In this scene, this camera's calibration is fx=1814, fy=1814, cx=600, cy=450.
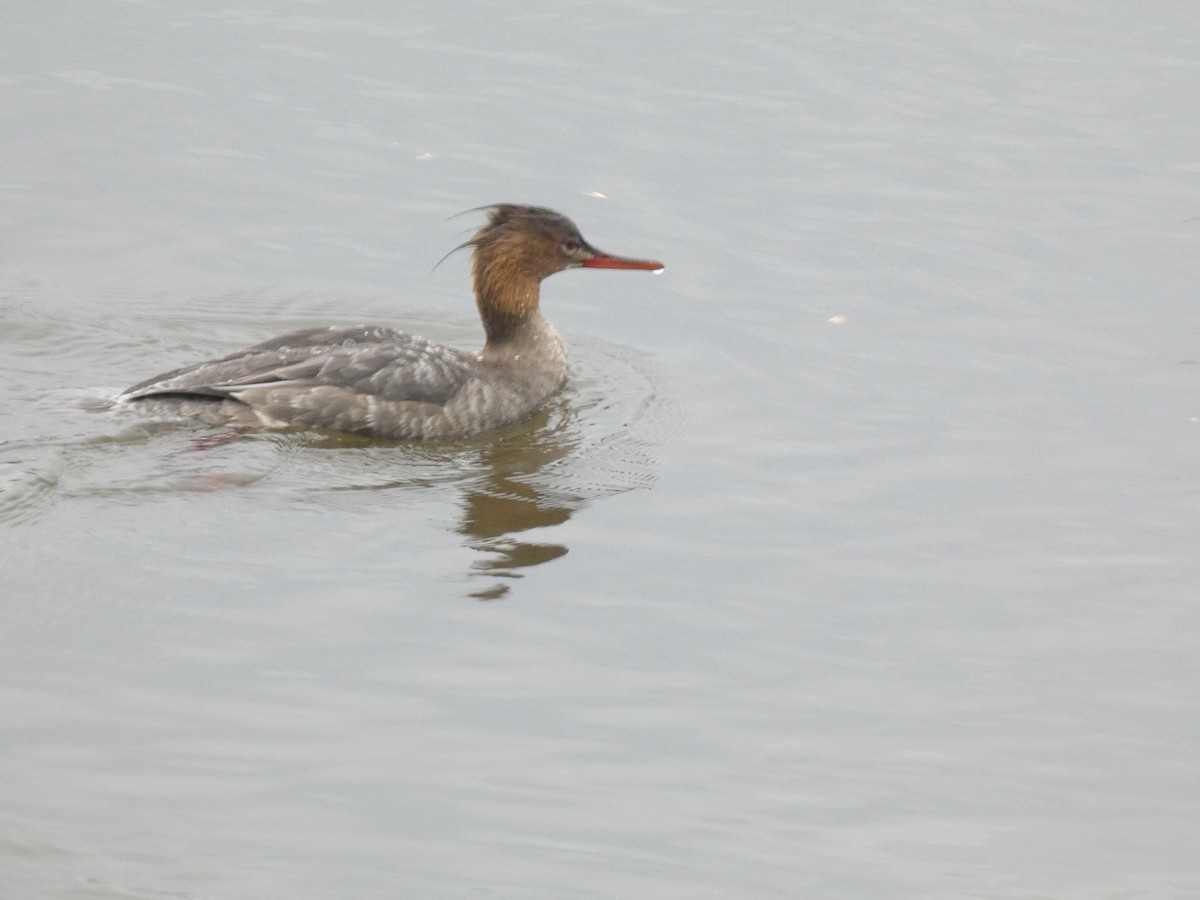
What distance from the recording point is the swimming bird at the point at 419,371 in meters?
9.52

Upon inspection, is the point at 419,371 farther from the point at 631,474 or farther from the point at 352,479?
the point at 631,474

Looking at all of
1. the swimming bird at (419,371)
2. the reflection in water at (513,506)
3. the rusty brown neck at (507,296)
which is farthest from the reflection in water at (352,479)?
the rusty brown neck at (507,296)

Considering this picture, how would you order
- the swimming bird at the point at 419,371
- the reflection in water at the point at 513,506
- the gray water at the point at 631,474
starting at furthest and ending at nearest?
the swimming bird at the point at 419,371 < the reflection in water at the point at 513,506 < the gray water at the point at 631,474

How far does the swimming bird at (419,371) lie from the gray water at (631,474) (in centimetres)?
21

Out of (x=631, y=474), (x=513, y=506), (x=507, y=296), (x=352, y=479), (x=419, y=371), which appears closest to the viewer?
(x=513, y=506)

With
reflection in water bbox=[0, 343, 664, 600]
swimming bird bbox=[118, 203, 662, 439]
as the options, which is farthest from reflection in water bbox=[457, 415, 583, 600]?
swimming bird bbox=[118, 203, 662, 439]

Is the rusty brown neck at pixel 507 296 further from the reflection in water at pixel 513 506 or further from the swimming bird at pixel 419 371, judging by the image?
the reflection in water at pixel 513 506

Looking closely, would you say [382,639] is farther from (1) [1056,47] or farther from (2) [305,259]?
(1) [1056,47]

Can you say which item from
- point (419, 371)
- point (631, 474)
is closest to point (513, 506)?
point (631, 474)

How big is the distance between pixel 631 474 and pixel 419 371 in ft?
4.50

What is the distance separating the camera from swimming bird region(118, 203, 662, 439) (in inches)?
375

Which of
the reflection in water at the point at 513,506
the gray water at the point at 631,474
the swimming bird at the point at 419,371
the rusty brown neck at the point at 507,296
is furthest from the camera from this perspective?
the rusty brown neck at the point at 507,296

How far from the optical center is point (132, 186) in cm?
1254

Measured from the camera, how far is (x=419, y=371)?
9797 mm
